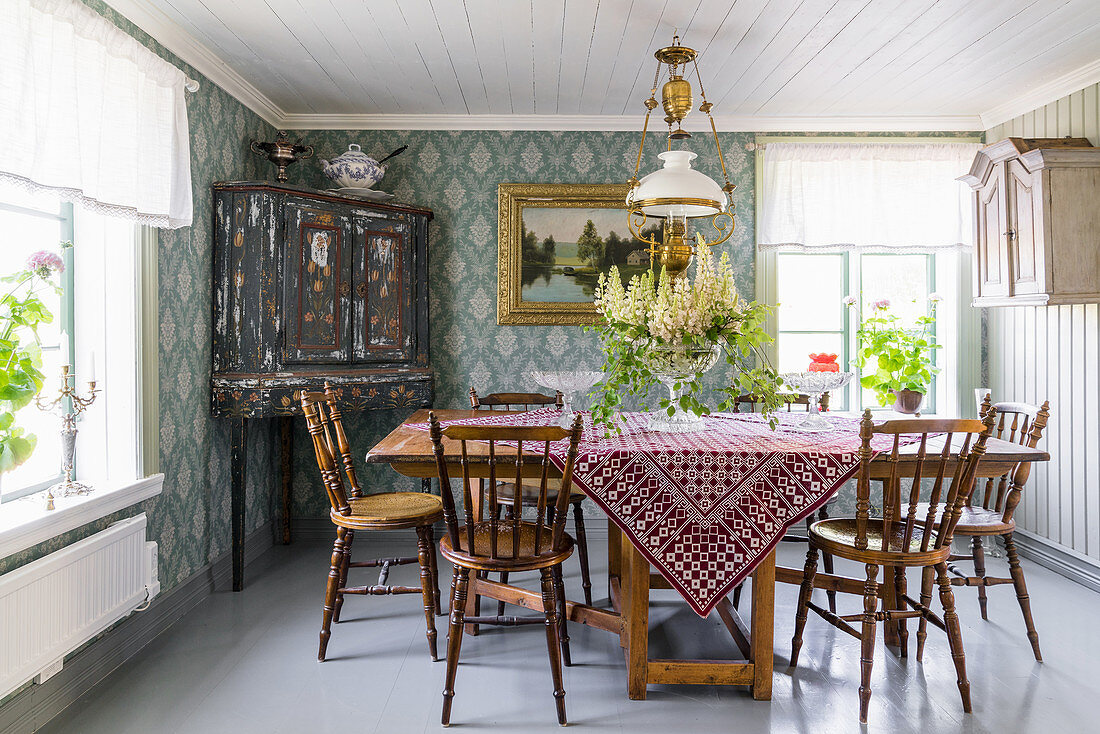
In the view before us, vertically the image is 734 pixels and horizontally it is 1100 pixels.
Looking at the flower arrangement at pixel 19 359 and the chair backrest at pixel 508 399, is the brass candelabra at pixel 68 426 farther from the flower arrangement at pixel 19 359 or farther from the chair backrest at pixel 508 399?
the chair backrest at pixel 508 399

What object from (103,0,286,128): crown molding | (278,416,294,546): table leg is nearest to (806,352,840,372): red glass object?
(278,416,294,546): table leg

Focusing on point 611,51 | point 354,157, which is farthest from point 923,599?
point 354,157

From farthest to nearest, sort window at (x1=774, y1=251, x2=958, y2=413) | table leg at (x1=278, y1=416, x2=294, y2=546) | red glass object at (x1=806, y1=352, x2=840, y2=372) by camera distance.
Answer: window at (x1=774, y1=251, x2=958, y2=413)
table leg at (x1=278, y1=416, x2=294, y2=546)
red glass object at (x1=806, y1=352, x2=840, y2=372)

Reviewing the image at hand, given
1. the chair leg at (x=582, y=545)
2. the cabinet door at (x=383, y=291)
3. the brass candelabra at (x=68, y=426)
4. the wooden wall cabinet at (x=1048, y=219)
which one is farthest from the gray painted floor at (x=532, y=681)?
the wooden wall cabinet at (x=1048, y=219)

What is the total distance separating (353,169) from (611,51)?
1568 mm

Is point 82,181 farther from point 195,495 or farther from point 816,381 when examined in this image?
point 816,381

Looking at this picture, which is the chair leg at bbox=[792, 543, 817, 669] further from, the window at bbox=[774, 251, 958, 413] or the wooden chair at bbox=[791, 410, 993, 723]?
the window at bbox=[774, 251, 958, 413]

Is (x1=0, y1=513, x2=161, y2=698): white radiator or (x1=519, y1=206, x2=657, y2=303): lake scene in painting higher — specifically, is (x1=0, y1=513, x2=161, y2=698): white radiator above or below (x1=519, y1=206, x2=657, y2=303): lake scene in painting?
below

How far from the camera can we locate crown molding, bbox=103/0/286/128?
2.73 meters

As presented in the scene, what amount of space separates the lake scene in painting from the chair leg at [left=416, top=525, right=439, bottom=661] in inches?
79.0

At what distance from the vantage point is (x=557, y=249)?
4.32m

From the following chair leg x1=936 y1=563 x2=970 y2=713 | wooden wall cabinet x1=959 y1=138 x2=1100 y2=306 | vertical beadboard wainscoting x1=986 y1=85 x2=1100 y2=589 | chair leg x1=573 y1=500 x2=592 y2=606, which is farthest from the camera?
vertical beadboard wainscoting x1=986 y1=85 x2=1100 y2=589

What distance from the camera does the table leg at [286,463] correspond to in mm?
4090

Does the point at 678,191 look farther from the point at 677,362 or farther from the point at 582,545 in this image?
the point at 582,545
